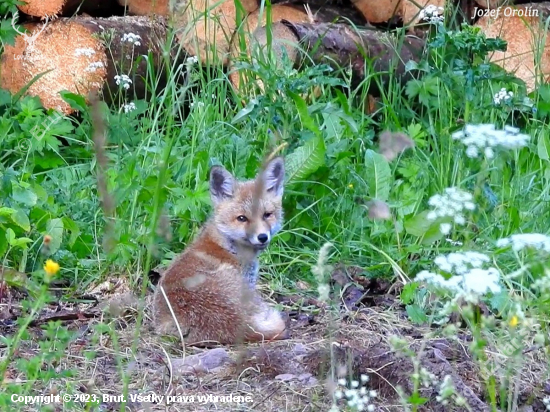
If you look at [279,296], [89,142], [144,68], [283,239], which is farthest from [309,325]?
[144,68]

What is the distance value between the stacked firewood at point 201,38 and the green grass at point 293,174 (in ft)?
0.82

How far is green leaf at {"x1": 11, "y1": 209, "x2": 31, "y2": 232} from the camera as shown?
165 inches

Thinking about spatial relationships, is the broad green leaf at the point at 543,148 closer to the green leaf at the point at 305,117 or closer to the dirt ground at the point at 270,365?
the green leaf at the point at 305,117

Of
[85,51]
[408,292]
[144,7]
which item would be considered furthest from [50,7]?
[408,292]

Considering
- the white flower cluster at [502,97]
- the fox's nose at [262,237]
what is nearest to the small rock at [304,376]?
the fox's nose at [262,237]

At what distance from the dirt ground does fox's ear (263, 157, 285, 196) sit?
72cm

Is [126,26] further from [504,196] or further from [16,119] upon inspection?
[504,196]

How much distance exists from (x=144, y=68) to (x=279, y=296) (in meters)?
2.23

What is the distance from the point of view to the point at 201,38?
5.83m

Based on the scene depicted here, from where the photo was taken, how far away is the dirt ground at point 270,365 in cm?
313

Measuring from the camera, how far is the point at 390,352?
3.47m

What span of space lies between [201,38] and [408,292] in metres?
2.56

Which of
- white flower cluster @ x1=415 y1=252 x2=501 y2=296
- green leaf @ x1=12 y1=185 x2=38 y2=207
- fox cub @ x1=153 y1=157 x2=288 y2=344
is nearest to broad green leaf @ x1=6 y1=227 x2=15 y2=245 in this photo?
green leaf @ x1=12 y1=185 x2=38 y2=207

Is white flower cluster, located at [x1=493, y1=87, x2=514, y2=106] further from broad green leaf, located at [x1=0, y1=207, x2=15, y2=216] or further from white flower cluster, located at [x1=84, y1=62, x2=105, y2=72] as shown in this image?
broad green leaf, located at [x1=0, y1=207, x2=15, y2=216]
